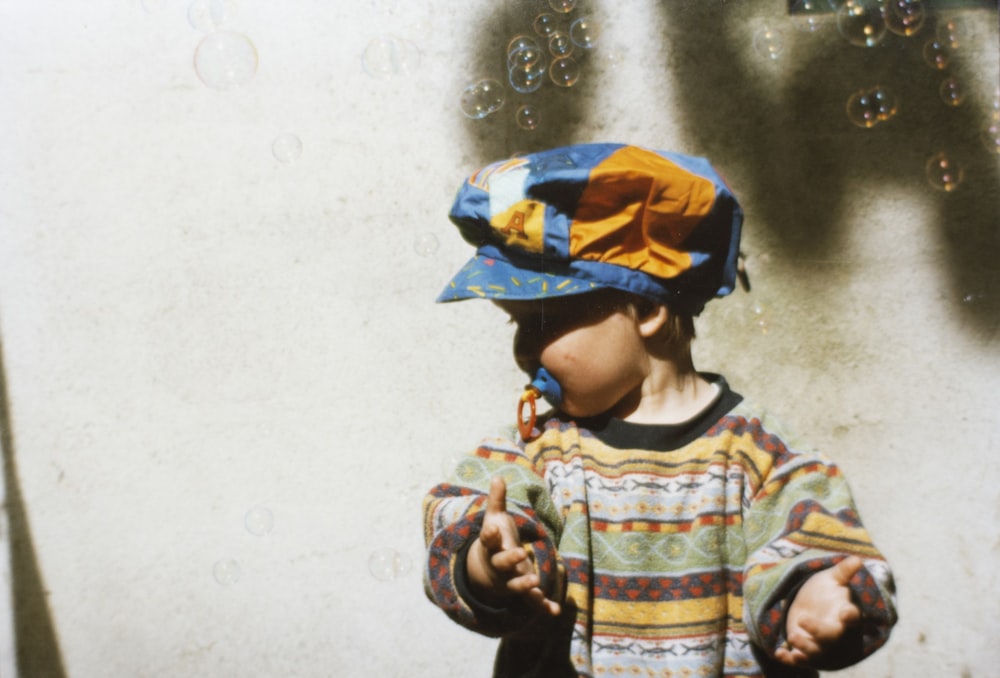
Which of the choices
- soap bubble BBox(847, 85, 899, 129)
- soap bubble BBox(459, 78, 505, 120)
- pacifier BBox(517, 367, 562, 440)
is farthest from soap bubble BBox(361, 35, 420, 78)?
soap bubble BBox(847, 85, 899, 129)

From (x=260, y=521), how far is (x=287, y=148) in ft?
3.79

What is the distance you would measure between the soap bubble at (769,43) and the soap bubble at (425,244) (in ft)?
3.79

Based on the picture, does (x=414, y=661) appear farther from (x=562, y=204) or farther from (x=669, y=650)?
(x=562, y=204)

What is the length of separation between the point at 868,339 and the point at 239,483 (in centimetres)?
201

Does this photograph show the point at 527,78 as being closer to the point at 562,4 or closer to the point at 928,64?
the point at 562,4

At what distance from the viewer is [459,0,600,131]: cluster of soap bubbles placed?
2334 millimetres

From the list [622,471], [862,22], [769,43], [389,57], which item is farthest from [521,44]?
[622,471]

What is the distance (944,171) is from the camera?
93.4 inches

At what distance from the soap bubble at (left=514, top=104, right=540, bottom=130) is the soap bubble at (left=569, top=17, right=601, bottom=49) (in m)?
0.23

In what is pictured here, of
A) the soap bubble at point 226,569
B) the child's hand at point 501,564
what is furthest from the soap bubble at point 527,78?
the soap bubble at point 226,569

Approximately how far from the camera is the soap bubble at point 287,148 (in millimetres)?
2383

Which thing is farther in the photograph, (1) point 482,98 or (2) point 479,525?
(1) point 482,98

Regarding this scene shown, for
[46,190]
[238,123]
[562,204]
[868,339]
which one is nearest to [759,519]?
[562,204]

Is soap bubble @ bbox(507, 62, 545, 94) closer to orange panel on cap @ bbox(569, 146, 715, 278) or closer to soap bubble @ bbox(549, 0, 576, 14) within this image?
soap bubble @ bbox(549, 0, 576, 14)
